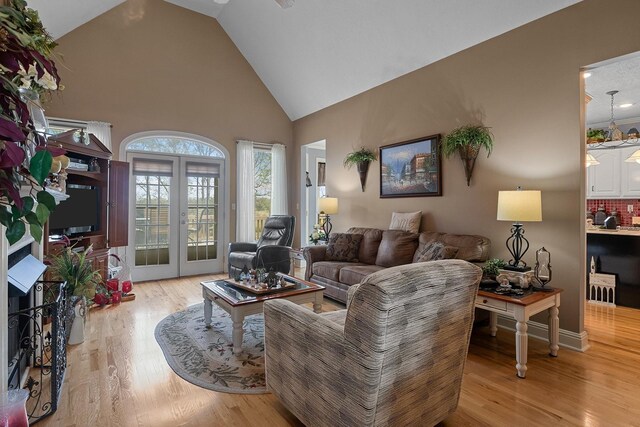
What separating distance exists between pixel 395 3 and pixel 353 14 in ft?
1.97

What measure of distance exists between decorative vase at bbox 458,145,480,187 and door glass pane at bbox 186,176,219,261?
13.7 ft

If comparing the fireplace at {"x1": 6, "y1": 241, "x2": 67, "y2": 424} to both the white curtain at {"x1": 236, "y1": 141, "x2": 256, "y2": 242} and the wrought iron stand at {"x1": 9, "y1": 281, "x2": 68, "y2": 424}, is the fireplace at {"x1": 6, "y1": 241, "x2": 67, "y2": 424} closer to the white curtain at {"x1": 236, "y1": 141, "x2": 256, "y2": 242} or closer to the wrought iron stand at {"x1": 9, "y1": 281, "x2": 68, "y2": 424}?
the wrought iron stand at {"x1": 9, "y1": 281, "x2": 68, "y2": 424}

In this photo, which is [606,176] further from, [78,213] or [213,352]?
[78,213]

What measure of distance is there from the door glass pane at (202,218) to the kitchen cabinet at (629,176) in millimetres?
6783

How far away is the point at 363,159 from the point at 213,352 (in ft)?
11.2

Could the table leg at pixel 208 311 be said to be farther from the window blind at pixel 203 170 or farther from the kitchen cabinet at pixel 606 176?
the kitchen cabinet at pixel 606 176

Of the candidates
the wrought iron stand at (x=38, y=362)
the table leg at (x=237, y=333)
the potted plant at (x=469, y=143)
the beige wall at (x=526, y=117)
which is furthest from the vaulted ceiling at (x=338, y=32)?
the table leg at (x=237, y=333)

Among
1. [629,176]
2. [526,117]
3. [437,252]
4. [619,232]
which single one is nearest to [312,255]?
[437,252]

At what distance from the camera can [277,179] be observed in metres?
6.54

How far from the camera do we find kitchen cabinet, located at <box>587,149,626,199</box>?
548cm

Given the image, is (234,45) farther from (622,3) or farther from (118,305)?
(622,3)

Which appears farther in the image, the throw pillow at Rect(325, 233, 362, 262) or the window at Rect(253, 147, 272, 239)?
the window at Rect(253, 147, 272, 239)

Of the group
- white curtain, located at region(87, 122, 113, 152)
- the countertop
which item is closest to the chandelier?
the countertop

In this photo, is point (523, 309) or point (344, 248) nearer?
point (523, 309)
